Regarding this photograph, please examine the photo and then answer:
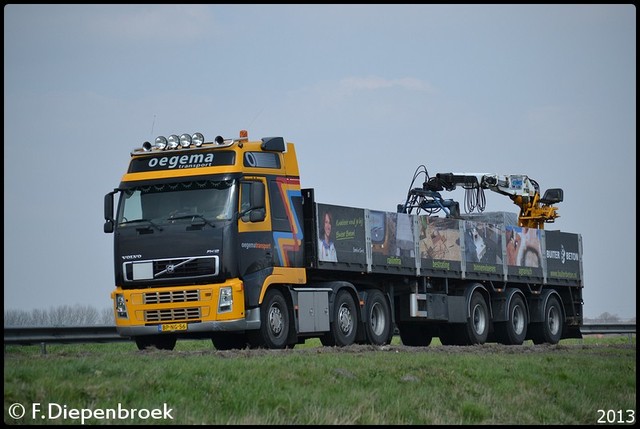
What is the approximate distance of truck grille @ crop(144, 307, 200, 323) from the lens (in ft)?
67.6

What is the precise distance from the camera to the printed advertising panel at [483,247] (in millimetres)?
28453

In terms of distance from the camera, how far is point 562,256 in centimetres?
3294

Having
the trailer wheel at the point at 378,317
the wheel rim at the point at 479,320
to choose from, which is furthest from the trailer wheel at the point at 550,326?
the trailer wheel at the point at 378,317

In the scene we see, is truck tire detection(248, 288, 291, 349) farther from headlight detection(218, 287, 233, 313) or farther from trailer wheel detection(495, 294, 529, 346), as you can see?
trailer wheel detection(495, 294, 529, 346)

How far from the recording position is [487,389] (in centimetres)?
1628

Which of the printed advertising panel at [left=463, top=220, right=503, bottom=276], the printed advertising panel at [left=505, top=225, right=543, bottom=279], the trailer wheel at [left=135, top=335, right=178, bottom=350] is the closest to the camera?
the trailer wheel at [left=135, top=335, right=178, bottom=350]

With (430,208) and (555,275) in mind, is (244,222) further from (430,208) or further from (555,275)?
(555,275)

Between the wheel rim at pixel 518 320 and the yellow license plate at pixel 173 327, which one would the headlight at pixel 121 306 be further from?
the wheel rim at pixel 518 320

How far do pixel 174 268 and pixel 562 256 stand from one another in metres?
15.3

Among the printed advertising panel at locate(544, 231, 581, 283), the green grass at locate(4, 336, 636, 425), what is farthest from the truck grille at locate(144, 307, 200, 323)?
the printed advertising panel at locate(544, 231, 581, 283)

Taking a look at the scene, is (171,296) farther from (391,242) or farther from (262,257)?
(391,242)

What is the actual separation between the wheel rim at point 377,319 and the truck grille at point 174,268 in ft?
17.8

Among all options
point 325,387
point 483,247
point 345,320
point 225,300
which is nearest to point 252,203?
point 225,300

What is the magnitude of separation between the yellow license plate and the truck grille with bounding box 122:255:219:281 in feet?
2.63
